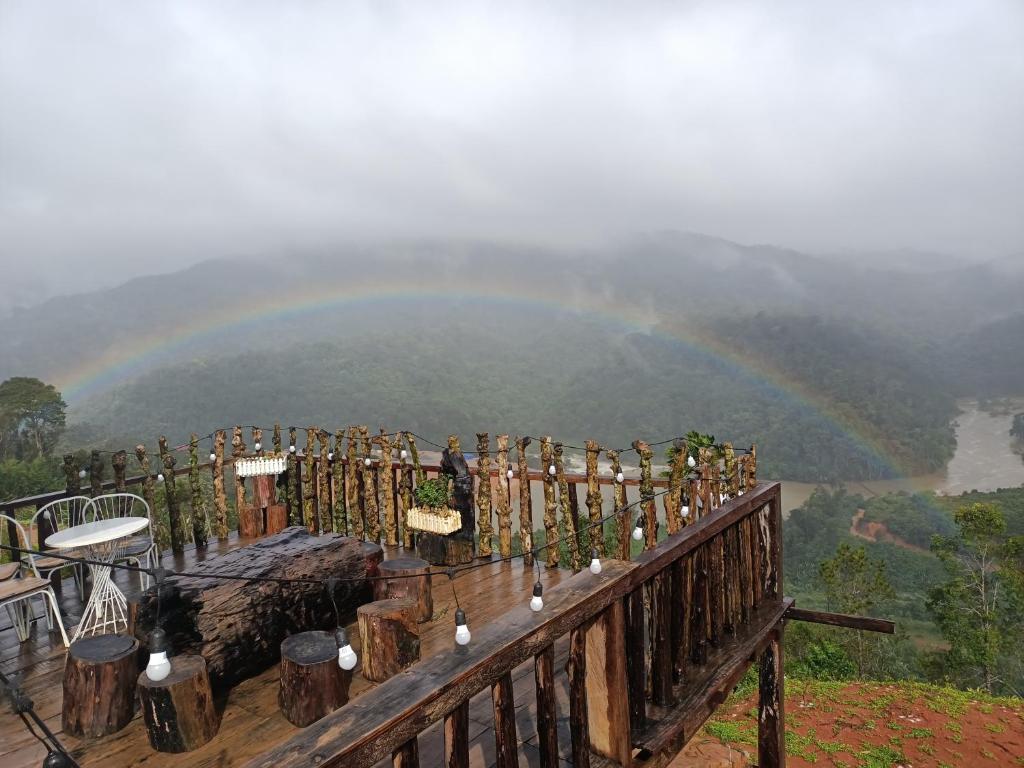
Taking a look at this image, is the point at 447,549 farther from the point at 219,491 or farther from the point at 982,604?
A: the point at 982,604

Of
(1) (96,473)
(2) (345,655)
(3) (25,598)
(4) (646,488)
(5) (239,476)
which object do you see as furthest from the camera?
(5) (239,476)

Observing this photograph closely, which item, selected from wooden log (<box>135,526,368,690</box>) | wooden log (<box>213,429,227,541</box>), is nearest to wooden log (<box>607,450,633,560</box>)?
wooden log (<box>135,526,368,690</box>)

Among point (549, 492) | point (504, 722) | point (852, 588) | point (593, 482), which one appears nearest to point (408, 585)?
point (549, 492)

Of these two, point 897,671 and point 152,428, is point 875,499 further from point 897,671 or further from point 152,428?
point 152,428

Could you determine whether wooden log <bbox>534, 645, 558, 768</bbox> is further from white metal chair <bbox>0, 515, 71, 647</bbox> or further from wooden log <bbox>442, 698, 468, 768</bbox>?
white metal chair <bbox>0, 515, 71, 647</bbox>

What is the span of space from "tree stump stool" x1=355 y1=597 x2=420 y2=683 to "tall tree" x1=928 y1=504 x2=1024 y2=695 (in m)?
Answer: 30.6

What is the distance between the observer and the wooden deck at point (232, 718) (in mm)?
3402

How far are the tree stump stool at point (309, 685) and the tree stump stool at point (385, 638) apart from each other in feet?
1.39

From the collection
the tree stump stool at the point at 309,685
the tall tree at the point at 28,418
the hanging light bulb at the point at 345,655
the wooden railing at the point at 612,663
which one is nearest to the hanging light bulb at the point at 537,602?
the wooden railing at the point at 612,663

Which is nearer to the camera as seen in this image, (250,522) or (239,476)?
(239,476)

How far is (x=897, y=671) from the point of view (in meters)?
27.6

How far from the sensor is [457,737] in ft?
6.89

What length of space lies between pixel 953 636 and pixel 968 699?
17182mm

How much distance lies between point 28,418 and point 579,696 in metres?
43.9
